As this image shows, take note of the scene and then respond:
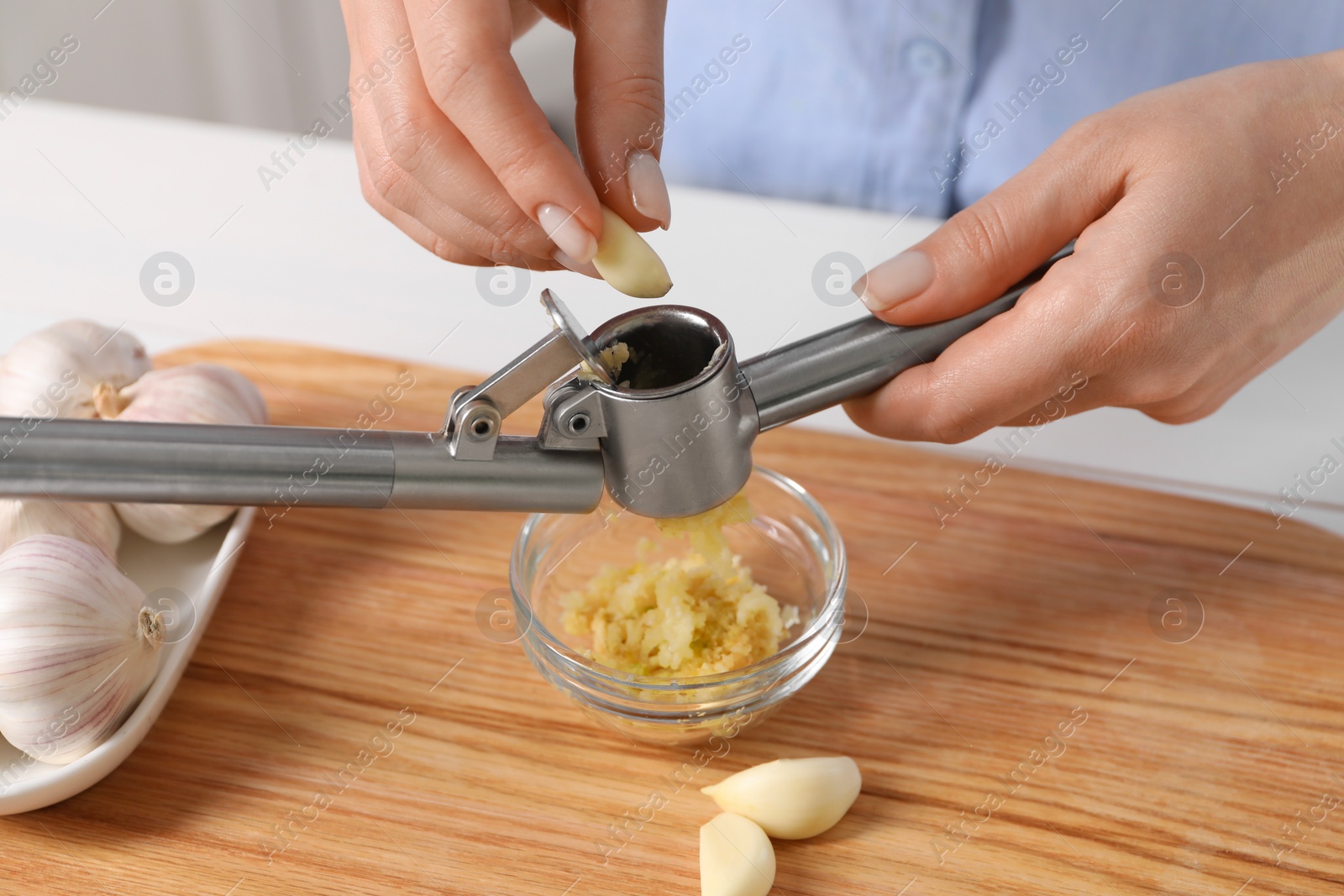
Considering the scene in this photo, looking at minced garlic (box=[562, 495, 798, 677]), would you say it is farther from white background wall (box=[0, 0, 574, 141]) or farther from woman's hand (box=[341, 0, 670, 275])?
white background wall (box=[0, 0, 574, 141])

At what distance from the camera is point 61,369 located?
4.06 feet

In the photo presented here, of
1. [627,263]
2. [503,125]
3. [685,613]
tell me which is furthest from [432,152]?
[685,613]

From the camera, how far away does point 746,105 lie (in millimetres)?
1634

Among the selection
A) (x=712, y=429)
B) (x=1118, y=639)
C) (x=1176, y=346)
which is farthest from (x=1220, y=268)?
(x=712, y=429)

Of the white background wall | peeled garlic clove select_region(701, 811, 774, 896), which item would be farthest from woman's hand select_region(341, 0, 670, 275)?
the white background wall

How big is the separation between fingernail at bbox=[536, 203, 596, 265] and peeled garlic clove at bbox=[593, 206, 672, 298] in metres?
0.02

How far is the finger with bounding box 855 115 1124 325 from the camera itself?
97 cm

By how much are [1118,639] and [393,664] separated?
2.39ft

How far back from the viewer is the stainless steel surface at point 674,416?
856 mm

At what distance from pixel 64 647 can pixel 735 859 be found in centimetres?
58

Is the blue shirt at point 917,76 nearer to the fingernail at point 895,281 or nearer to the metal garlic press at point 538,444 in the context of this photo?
the fingernail at point 895,281

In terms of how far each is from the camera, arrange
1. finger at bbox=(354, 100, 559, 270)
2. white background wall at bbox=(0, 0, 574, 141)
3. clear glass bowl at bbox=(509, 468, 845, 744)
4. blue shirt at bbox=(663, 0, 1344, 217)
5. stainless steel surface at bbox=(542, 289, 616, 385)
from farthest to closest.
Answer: white background wall at bbox=(0, 0, 574, 141) → blue shirt at bbox=(663, 0, 1344, 217) → finger at bbox=(354, 100, 559, 270) → clear glass bowl at bbox=(509, 468, 845, 744) → stainless steel surface at bbox=(542, 289, 616, 385)

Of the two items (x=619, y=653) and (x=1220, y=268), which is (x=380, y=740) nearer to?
(x=619, y=653)

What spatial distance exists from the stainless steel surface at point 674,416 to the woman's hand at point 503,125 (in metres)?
0.10
